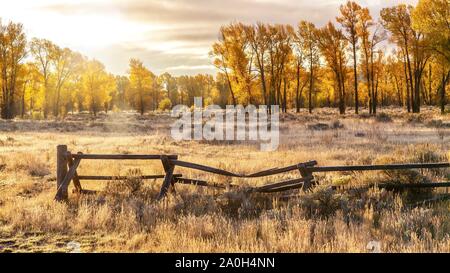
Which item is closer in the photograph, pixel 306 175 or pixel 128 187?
pixel 306 175

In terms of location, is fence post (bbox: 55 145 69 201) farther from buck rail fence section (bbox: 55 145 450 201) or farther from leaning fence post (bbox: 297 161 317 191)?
leaning fence post (bbox: 297 161 317 191)

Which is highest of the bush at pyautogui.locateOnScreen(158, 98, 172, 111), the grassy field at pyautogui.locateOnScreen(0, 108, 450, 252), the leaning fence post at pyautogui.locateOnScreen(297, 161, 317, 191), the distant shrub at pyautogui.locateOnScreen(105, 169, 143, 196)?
the bush at pyautogui.locateOnScreen(158, 98, 172, 111)

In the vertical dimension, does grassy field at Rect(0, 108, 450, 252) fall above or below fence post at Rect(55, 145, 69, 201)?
below

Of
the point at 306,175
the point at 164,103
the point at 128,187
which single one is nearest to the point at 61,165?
the point at 128,187

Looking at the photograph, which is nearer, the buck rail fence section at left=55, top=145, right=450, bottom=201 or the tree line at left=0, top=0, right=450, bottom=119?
the buck rail fence section at left=55, top=145, right=450, bottom=201

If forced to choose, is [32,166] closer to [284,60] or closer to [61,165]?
[61,165]

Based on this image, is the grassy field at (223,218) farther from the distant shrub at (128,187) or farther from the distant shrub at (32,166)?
the distant shrub at (32,166)

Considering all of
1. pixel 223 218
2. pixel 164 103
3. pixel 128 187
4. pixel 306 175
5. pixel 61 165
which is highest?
pixel 164 103

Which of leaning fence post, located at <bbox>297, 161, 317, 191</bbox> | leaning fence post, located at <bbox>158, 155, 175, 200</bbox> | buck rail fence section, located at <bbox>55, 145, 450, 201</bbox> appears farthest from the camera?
leaning fence post, located at <bbox>158, 155, 175, 200</bbox>

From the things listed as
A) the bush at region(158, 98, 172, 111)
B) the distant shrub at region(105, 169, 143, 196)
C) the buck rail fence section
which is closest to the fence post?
the buck rail fence section

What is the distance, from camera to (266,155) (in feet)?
53.5

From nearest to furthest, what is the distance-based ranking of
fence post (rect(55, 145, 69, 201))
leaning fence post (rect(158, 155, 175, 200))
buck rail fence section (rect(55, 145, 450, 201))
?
buck rail fence section (rect(55, 145, 450, 201)), leaning fence post (rect(158, 155, 175, 200)), fence post (rect(55, 145, 69, 201))

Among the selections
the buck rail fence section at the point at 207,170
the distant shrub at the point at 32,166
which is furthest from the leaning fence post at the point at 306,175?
the distant shrub at the point at 32,166
